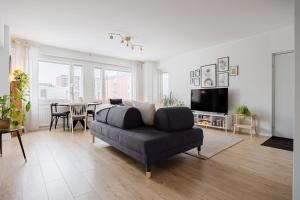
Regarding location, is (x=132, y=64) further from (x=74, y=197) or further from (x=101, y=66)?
(x=74, y=197)

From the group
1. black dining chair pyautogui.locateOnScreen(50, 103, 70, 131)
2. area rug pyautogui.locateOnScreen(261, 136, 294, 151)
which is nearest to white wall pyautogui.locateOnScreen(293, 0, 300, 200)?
area rug pyautogui.locateOnScreen(261, 136, 294, 151)

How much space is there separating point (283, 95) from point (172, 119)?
10.2 ft

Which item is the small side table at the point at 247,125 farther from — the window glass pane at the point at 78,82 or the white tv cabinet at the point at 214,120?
the window glass pane at the point at 78,82

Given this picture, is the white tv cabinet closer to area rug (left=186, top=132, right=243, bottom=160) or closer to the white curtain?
area rug (left=186, top=132, right=243, bottom=160)

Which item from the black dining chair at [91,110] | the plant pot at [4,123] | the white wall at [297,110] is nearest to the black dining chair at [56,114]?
the black dining chair at [91,110]

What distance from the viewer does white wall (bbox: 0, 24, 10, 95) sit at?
3394 mm

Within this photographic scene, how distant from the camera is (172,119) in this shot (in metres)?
2.23

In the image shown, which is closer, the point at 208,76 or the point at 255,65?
the point at 255,65

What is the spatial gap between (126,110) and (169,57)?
446 centimetres

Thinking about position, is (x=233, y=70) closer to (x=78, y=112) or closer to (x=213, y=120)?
(x=213, y=120)

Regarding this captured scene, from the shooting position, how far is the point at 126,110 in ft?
7.86

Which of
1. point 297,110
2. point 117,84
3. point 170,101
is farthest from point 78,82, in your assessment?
point 297,110

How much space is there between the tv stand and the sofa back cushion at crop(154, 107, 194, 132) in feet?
7.50

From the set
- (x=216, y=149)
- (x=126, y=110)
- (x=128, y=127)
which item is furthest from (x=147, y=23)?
(x=216, y=149)
